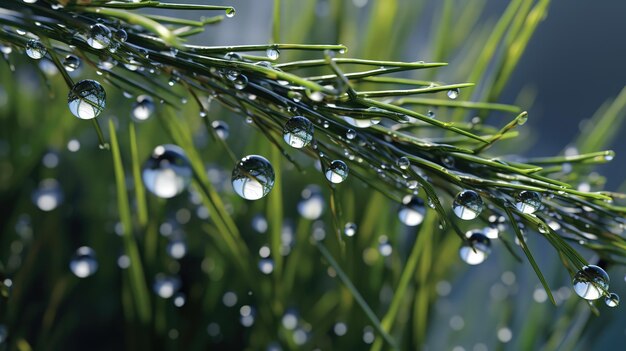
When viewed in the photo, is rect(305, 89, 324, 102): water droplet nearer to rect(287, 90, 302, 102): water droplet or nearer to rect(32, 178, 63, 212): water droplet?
rect(287, 90, 302, 102): water droplet

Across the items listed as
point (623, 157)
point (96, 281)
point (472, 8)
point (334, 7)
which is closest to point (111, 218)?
point (96, 281)

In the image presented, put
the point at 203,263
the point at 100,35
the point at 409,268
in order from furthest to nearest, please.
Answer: the point at 203,263 < the point at 409,268 < the point at 100,35

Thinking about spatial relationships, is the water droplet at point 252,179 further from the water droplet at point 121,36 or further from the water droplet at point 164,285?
the water droplet at point 164,285

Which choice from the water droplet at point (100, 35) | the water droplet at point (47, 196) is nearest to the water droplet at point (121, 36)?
the water droplet at point (100, 35)

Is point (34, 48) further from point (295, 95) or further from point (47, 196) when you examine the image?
point (47, 196)

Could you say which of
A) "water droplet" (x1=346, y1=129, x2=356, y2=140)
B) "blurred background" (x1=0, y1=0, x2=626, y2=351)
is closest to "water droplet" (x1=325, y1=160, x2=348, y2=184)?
"water droplet" (x1=346, y1=129, x2=356, y2=140)

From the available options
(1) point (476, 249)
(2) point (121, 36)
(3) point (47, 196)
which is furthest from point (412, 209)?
(3) point (47, 196)
